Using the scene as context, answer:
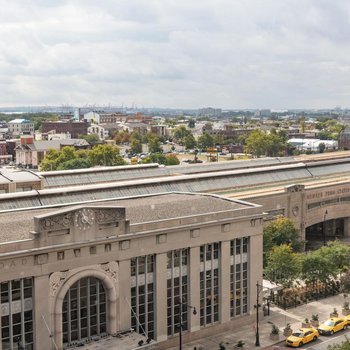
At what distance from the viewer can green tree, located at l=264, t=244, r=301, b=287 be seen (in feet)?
206

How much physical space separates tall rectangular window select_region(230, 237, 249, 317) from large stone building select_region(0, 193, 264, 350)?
87 millimetres

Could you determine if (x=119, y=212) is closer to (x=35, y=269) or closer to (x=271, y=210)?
(x=35, y=269)

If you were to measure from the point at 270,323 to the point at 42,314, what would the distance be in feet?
73.3

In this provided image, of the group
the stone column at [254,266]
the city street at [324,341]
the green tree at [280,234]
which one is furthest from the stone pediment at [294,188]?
the city street at [324,341]

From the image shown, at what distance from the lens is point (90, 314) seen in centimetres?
4444

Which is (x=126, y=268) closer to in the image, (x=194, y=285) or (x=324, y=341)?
(x=194, y=285)

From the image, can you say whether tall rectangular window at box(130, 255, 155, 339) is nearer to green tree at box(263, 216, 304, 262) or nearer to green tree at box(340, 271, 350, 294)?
green tree at box(340, 271, 350, 294)

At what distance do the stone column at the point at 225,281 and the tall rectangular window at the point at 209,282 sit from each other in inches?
13.8

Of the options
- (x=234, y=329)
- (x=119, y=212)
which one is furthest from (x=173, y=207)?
(x=234, y=329)

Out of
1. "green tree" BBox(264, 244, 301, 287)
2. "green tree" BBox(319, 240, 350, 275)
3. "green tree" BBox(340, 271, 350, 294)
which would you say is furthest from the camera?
"green tree" BBox(319, 240, 350, 275)

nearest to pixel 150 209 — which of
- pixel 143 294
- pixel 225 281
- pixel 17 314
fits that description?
pixel 143 294

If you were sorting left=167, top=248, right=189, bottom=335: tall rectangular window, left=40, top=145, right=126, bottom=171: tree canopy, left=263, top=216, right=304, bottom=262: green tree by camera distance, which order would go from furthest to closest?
left=40, top=145, right=126, bottom=171: tree canopy → left=263, top=216, right=304, bottom=262: green tree → left=167, top=248, right=189, bottom=335: tall rectangular window

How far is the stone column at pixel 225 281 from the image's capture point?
51031 millimetres

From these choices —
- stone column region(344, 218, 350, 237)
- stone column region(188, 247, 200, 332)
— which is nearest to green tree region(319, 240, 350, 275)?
stone column region(188, 247, 200, 332)
